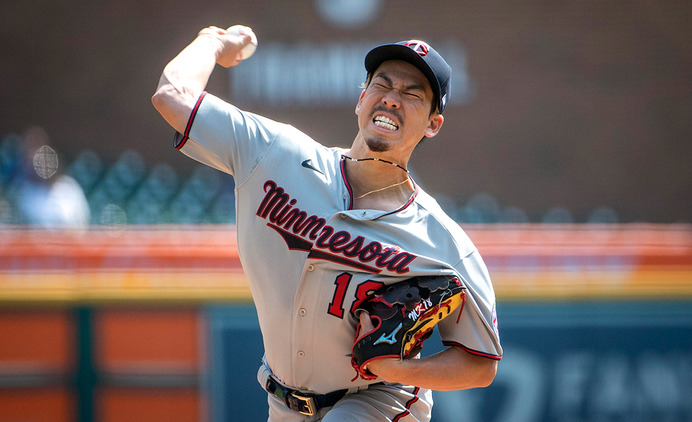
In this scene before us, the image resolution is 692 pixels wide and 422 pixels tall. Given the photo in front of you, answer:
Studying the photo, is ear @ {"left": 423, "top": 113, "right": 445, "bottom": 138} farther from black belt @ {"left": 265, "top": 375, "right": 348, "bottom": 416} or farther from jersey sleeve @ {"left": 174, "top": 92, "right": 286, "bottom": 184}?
black belt @ {"left": 265, "top": 375, "right": 348, "bottom": 416}

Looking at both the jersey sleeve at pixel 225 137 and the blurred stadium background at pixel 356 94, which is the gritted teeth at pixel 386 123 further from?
the blurred stadium background at pixel 356 94

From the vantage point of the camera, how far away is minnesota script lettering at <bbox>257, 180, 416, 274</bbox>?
2303mm

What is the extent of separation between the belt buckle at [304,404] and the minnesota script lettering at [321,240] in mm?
454

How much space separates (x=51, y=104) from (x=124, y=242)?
6.40 metres

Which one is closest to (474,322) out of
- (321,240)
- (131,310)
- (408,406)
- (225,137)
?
(408,406)

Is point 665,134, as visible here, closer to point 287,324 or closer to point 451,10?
point 451,10

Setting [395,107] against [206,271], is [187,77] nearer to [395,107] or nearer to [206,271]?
[395,107]

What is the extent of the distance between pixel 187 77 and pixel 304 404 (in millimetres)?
1085

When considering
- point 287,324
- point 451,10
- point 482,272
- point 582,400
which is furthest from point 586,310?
point 451,10

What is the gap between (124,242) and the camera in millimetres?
4672

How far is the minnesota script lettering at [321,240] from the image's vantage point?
7.55 ft

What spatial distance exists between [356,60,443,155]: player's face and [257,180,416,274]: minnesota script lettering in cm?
30

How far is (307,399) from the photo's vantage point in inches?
93.7

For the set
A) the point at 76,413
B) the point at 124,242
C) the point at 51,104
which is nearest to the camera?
the point at 76,413
